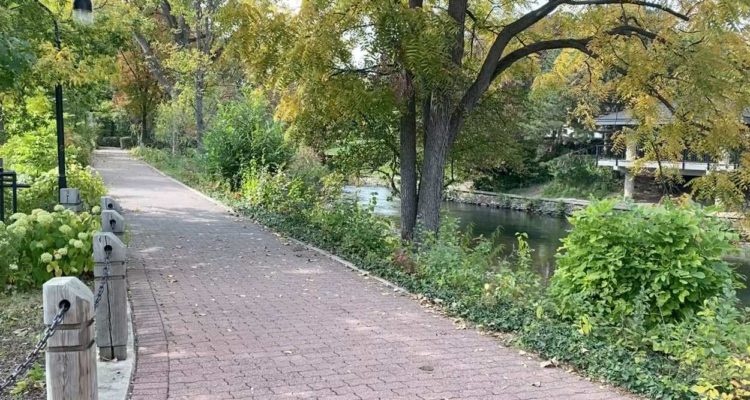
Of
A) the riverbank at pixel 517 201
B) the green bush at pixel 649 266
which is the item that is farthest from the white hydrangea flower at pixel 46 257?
the riverbank at pixel 517 201

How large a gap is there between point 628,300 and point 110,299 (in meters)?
4.47

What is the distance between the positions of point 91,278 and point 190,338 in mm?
2643

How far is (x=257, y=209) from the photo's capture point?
46.9 feet

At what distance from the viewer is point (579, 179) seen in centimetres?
3419

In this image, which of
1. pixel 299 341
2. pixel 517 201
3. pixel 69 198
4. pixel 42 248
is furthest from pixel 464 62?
pixel 517 201

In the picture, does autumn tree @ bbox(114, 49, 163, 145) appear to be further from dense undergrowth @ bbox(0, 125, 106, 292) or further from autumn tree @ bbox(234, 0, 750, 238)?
dense undergrowth @ bbox(0, 125, 106, 292)

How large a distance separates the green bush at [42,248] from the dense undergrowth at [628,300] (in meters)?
3.79

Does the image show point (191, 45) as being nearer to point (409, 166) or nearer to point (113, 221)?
point (409, 166)

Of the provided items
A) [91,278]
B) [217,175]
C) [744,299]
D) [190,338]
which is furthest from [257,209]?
[744,299]

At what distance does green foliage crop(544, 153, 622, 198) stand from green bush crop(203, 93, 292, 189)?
64.1 feet

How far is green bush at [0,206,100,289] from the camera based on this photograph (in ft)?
21.8

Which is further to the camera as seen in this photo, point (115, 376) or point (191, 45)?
point (191, 45)

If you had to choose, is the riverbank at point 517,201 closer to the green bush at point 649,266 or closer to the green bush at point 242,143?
the green bush at point 242,143

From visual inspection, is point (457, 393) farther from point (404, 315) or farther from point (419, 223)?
point (419, 223)
